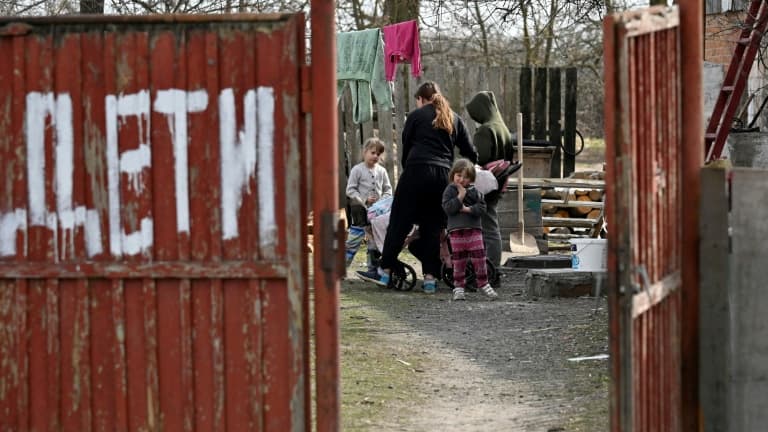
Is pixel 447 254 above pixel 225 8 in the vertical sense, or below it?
below

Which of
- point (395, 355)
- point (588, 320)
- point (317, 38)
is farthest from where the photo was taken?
point (588, 320)

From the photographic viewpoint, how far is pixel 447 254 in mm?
11992

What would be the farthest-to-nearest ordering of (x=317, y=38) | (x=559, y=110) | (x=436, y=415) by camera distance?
(x=559, y=110)
(x=436, y=415)
(x=317, y=38)

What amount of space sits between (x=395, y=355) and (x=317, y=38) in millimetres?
4395

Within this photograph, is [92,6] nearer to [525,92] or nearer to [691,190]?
[525,92]

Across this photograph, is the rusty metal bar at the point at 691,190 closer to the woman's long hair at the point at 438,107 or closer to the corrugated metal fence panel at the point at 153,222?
the corrugated metal fence panel at the point at 153,222

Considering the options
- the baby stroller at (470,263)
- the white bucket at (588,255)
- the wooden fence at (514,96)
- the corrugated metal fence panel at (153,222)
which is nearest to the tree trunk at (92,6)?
the wooden fence at (514,96)

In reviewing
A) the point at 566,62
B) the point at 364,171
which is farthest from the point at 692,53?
the point at 566,62

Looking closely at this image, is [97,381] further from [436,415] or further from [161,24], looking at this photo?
[436,415]

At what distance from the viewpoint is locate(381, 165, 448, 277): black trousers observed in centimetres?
1144

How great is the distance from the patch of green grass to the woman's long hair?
186 centimetres

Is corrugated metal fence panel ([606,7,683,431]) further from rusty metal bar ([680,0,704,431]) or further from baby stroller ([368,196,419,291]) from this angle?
baby stroller ([368,196,419,291])

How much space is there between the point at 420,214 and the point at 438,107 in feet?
3.37

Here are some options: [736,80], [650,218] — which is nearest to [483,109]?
[736,80]
